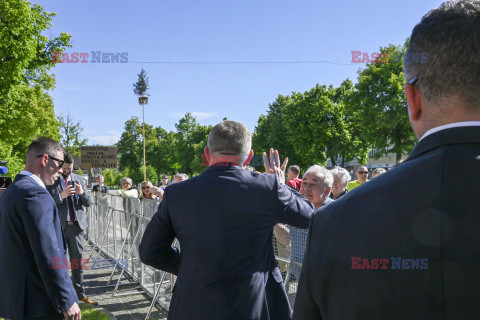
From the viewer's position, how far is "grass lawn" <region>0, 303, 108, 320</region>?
5660 mm

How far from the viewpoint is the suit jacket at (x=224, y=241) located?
7.12ft

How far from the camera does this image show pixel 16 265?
2.92m

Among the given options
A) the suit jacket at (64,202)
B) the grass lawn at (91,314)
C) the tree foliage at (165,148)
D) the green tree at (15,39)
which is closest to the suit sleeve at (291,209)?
the grass lawn at (91,314)

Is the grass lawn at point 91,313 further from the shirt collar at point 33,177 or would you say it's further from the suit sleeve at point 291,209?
the suit sleeve at point 291,209

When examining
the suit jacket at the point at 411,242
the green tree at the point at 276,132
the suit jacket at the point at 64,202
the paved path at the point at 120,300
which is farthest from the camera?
the green tree at the point at 276,132

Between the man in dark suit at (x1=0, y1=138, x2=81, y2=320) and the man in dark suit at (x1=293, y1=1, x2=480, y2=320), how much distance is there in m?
2.51

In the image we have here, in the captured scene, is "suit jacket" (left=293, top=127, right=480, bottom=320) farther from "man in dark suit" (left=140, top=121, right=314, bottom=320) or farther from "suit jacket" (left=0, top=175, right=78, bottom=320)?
"suit jacket" (left=0, top=175, right=78, bottom=320)

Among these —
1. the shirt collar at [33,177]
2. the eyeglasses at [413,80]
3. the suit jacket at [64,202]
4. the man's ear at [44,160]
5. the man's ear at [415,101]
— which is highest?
the eyeglasses at [413,80]

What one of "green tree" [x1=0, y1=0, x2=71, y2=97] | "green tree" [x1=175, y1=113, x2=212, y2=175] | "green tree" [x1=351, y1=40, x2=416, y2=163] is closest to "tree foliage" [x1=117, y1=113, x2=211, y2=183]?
"green tree" [x1=175, y1=113, x2=212, y2=175]

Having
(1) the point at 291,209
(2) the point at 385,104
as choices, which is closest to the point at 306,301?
(1) the point at 291,209

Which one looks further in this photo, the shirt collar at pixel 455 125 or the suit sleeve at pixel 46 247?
the suit sleeve at pixel 46 247

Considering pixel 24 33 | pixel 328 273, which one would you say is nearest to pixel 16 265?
pixel 328 273

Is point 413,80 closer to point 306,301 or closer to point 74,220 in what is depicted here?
point 306,301

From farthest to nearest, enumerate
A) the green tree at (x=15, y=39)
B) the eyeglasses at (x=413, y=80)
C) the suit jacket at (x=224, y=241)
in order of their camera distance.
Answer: the green tree at (x=15, y=39), the suit jacket at (x=224, y=241), the eyeglasses at (x=413, y=80)
